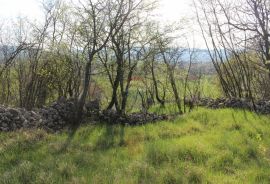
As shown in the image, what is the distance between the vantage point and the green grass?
6973 mm

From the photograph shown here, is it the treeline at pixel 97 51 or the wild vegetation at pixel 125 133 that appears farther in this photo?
the treeline at pixel 97 51

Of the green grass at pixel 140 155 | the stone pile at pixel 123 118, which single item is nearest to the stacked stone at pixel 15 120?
the green grass at pixel 140 155

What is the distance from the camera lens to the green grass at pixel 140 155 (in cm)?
697

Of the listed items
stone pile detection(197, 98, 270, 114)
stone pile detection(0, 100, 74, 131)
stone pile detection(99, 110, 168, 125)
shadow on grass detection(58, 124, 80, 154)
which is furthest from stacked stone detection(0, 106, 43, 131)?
stone pile detection(197, 98, 270, 114)

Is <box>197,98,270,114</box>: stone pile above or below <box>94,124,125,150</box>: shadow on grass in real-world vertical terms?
above

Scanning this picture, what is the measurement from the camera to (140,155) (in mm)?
8562

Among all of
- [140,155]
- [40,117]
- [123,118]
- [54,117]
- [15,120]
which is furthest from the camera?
[123,118]

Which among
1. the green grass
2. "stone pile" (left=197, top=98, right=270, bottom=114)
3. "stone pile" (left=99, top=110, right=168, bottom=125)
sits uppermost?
"stone pile" (left=197, top=98, right=270, bottom=114)

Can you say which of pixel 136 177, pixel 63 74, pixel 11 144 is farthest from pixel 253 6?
pixel 63 74

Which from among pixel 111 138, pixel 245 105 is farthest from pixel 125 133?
pixel 245 105

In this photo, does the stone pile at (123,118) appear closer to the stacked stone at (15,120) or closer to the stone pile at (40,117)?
the stone pile at (40,117)

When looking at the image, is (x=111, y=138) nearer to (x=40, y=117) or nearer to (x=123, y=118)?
(x=123, y=118)

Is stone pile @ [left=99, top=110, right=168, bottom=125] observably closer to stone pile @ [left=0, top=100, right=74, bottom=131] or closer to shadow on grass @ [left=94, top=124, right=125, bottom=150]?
shadow on grass @ [left=94, top=124, right=125, bottom=150]

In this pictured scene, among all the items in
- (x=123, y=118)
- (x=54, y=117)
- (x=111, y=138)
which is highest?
(x=54, y=117)
